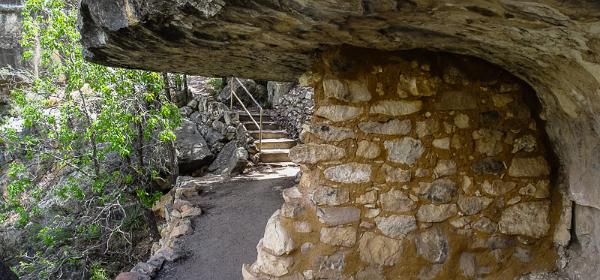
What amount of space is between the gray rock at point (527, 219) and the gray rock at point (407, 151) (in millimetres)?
618

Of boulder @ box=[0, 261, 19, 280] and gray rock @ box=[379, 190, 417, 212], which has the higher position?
gray rock @ box=[379, 190, 417, 212]

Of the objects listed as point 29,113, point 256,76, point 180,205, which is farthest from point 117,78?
point 256,76

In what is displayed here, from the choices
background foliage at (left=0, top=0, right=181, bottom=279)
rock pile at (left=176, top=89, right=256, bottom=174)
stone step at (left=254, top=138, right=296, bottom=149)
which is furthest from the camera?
stone step at (left=254, top=138, right=296, bottom=149)

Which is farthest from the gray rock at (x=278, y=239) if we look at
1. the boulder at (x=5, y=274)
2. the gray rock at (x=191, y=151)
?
the gray rock at (x=191, y=151)

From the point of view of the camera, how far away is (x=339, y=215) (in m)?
2.16

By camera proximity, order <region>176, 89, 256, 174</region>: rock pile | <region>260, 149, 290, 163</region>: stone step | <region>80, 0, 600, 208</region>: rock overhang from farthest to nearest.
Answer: <region>260, 149, 290, 163</region>: stone step
<region>176, 89, 256, 174</region>: rock pile
<region>80, 0, 600, 208</region>: rock overhang

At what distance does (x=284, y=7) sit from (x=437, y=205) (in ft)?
4.59

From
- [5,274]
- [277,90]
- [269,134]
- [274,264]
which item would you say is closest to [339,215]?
[274,264]

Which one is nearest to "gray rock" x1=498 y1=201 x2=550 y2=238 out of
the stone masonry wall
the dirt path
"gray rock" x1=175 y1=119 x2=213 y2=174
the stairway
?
the stone masonry wall

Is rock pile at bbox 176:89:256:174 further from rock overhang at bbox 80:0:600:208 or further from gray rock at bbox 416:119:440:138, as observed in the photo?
gray rock at bbox 416:119:440:138

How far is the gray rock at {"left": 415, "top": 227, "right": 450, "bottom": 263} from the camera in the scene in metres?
2.15

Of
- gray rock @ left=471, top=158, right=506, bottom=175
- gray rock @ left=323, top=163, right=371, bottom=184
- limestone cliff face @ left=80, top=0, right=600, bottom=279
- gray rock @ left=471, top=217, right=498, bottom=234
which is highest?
limestone cliff face @ left=80, top=0, right=600, bottom=279

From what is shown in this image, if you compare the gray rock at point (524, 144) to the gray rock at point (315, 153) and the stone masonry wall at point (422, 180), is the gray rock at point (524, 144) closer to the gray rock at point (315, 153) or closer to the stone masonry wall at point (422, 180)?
the stone masonry wall at point (422, 180)

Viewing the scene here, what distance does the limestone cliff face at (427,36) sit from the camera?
1271 millimetres
